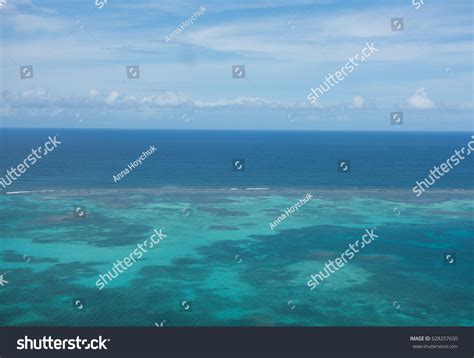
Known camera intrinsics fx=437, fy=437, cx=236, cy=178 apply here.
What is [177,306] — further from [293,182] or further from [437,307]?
[293,182]

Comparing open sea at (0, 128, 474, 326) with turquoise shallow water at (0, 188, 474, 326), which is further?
open sea at (0, 128, 474, 326)

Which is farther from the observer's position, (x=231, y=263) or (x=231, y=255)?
(x=231, y=255)

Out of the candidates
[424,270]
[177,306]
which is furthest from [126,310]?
[424,270]
